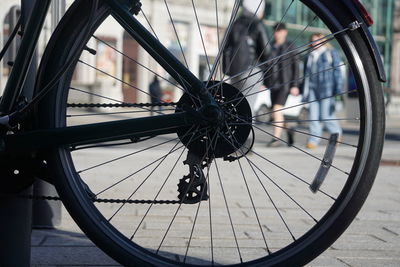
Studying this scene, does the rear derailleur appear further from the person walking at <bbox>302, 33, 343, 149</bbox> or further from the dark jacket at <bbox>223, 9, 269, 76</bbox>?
the person walking at <bbox>302, 33, 343, 149</bbox>

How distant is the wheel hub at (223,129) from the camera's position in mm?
2482

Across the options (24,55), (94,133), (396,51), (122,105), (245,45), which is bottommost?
(94,133)

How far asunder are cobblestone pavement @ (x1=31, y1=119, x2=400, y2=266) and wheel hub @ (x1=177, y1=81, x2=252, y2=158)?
0.86m

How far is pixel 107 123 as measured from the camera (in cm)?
248

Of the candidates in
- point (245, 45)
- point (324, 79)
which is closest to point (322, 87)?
point (324, 79)

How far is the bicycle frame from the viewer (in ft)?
8.05

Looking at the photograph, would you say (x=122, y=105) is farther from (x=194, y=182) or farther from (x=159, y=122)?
(x=194, y=182)

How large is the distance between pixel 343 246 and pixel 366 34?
1574 mm

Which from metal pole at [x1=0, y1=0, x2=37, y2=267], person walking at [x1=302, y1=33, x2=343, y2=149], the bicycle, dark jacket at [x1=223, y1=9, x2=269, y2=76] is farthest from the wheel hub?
person walking at [x1=302, y1=33, x2=343, y2=149]

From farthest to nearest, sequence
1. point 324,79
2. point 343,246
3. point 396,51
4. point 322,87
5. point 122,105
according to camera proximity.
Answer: point 396,51 → point 322,87 → point 324,79 → point 343,246 → point 122,105

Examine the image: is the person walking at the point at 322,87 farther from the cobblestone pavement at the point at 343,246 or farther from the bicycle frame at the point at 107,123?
the bicycle frame at the point at 107,123

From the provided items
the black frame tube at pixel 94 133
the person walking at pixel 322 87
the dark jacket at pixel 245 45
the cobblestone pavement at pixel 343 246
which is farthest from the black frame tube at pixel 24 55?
the person walking at pixel 322 87

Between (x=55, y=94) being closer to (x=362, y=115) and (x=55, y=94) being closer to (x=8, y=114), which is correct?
(x=8, y=114)

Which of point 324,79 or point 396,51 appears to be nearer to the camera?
point 324,79
